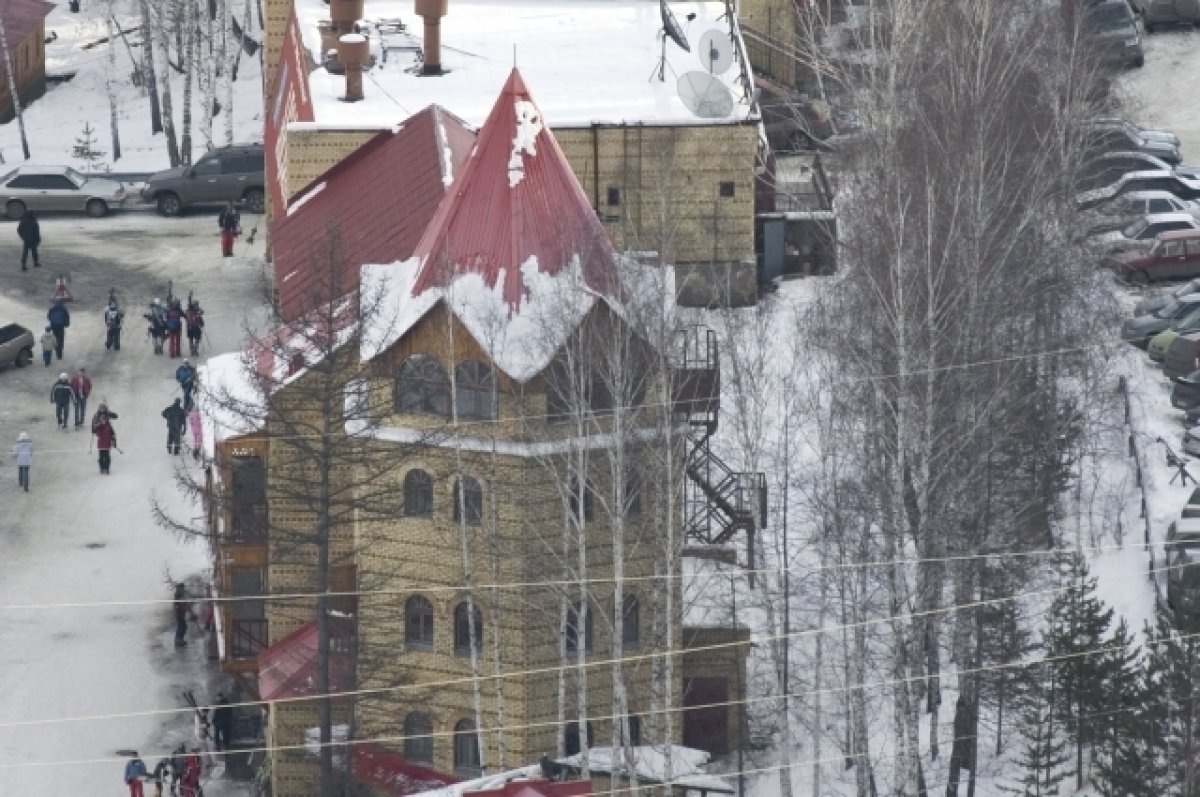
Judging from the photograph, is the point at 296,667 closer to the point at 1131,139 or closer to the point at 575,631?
the point at 575,631

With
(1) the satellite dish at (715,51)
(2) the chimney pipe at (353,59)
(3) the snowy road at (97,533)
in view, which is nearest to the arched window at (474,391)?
(3) the snowy road at (97,533)

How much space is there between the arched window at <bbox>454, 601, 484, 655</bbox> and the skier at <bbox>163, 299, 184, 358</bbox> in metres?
17.2

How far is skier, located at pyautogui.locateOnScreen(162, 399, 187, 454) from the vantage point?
203 ft

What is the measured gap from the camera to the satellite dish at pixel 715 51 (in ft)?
213

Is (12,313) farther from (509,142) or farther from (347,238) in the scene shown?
(509,142)

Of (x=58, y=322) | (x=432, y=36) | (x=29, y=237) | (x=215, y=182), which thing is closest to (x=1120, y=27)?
(x=432, y=36)

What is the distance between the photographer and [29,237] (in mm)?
72062

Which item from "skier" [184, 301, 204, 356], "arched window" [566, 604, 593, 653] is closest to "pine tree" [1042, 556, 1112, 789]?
"arched window" [566, 604, 593, 653]

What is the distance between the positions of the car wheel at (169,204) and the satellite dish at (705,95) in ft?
51.5

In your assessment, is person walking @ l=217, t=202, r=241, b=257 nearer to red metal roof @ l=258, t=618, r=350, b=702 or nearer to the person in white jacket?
the person in white jacket

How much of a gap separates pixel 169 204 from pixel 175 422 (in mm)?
14934

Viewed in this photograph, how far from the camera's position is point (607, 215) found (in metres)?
64.4

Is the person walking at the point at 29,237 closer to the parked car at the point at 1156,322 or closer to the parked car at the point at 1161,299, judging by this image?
the parked car at the point at 1161,299

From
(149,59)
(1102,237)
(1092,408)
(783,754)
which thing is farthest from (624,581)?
(149,59)
